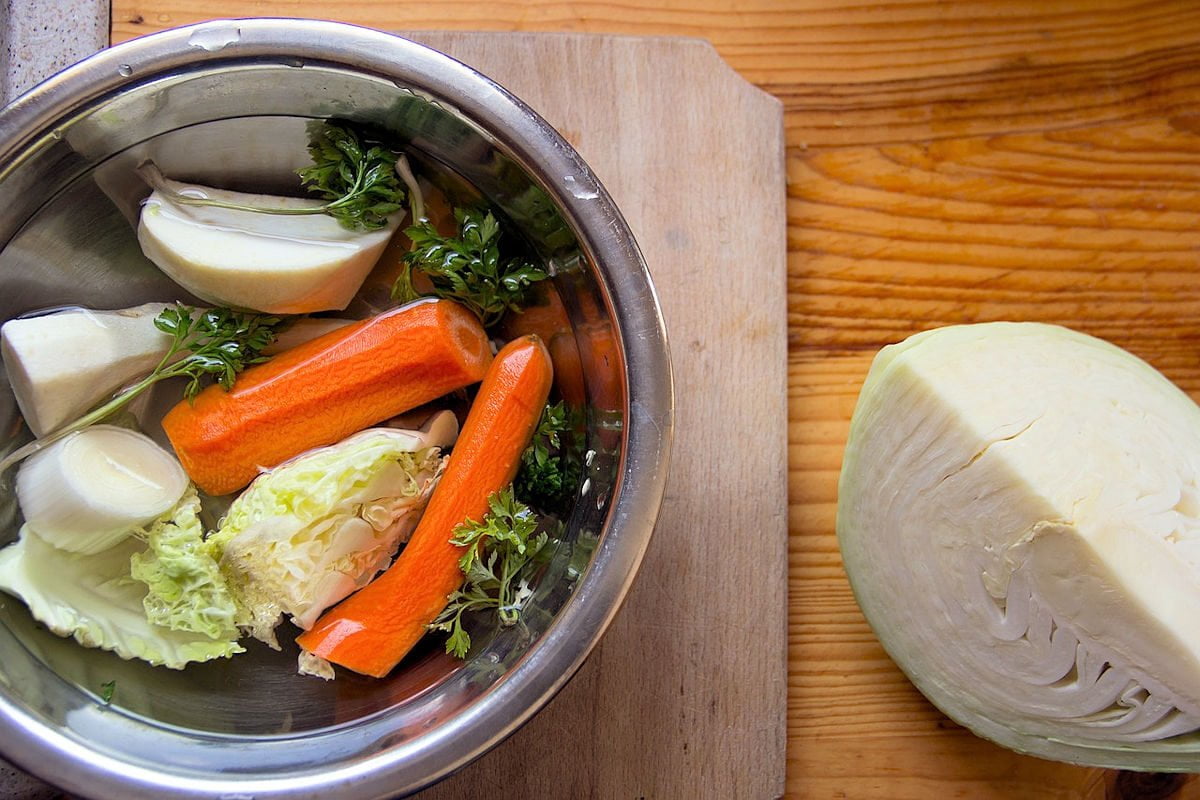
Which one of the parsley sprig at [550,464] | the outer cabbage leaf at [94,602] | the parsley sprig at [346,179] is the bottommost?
the outer cabbage leaf at [94,602]

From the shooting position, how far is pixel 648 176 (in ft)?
4.46

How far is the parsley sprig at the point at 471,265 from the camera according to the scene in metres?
1.20

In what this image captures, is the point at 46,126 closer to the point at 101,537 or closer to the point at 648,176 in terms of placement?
the point at 101,537

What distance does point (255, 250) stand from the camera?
46.9 inches

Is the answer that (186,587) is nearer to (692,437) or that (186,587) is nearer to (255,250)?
(255,250)

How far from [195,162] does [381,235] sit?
26 cm

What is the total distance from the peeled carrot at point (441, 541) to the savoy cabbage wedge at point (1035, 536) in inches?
19.1

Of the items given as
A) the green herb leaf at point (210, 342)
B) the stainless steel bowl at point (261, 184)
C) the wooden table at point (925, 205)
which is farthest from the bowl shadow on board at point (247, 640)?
the wooden table at point (925, 205)

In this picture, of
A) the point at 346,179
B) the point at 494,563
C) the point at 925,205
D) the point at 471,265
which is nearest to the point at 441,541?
the point at 494,563

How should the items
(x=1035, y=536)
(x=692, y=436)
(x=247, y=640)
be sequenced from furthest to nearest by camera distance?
1. (x=692, y=436)
2. (x=247, y=640)
3. (x=1035, y=536)

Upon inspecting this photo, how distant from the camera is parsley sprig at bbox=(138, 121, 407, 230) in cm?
118

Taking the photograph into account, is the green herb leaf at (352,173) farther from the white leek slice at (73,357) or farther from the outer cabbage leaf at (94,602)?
the outer cabbage leaf at (94,602)

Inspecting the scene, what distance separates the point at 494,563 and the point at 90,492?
0.51 m

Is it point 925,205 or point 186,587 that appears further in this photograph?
point 925,205
